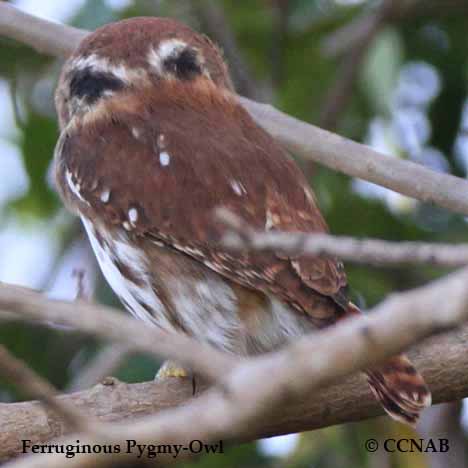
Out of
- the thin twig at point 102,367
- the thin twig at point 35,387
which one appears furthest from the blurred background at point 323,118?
the thin twig at point 35,387

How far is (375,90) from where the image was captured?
5.40 metres

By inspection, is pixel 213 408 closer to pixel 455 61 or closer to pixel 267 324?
pixel 267 324

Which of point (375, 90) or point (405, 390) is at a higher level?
point (375, 90)

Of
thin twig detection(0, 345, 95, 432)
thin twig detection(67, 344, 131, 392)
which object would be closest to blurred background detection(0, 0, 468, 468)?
thin twig detection(67, 344, 131, 392)

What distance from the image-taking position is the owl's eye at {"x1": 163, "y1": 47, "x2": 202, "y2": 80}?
458 centimetres

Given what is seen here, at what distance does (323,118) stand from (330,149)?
5.51 feet

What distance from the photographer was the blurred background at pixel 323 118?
496 centimetres

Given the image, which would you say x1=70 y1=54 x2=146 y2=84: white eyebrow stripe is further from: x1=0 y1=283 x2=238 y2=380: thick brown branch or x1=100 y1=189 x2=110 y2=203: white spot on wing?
x1=0 y1=283 x2=238 y2=380: thick brown branch

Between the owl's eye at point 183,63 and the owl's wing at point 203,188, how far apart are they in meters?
0.21

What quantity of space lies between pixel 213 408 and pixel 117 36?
296 cm

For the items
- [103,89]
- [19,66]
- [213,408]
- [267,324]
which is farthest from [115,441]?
[19,66]

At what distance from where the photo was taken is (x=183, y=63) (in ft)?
15.2

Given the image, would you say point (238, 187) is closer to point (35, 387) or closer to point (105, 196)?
point (105, 196)

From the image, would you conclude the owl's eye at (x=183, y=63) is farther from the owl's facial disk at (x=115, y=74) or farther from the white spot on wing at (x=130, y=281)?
the white spot on wing at (x=130, y=281)
